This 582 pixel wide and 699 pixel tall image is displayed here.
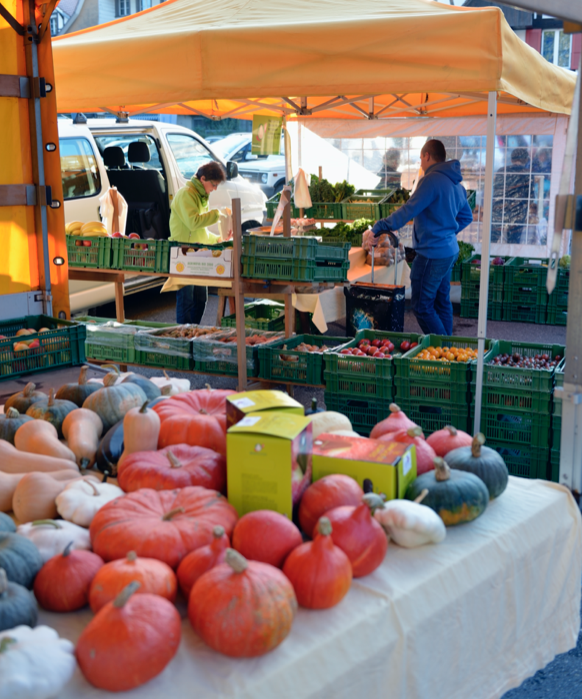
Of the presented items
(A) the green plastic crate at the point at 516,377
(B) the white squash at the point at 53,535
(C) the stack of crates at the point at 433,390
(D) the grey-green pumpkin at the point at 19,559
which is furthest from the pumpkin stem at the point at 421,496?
(C) the stack of crates at the point at 433,390

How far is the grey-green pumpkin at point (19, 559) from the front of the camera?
5.32ft

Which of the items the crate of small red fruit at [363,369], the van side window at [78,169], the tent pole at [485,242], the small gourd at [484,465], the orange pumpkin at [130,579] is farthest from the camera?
the van side window at [78,169]

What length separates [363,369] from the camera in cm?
468

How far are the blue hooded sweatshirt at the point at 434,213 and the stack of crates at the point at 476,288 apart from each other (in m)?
2.76

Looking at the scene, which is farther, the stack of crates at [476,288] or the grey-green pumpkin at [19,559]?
the stack of crates at [476,288]

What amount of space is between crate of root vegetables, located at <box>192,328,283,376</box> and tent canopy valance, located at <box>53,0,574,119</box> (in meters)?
1.75

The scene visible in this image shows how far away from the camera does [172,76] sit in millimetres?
4434

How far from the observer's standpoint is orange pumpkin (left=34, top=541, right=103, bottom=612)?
161 centimetres

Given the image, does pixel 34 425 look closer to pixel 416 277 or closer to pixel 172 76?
pixel 172 76

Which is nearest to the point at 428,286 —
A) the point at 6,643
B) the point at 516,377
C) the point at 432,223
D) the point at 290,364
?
the point at 432,223

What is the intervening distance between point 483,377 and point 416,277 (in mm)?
2124

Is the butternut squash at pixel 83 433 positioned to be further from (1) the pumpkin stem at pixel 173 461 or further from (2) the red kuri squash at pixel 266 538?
(2) the red kuri squash at pixel 266 538

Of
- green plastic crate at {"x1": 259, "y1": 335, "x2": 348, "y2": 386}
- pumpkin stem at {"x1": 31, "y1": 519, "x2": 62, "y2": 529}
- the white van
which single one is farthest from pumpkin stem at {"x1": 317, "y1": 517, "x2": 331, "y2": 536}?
the white van

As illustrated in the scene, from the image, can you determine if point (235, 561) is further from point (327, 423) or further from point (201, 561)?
point (327, 423)
